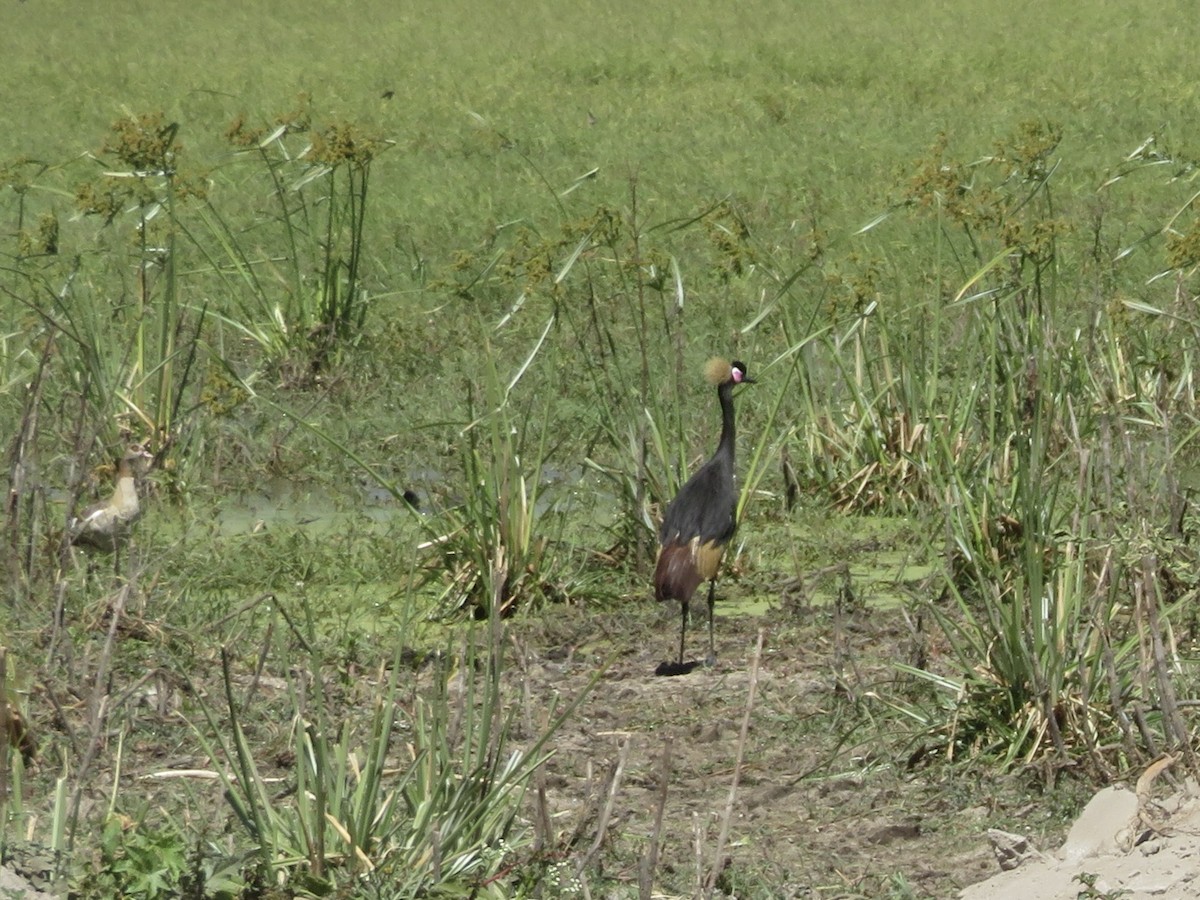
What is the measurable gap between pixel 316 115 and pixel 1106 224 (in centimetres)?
650

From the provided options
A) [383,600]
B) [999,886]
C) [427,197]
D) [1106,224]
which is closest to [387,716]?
[999,886]

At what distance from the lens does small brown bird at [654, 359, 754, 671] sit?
5492 mm

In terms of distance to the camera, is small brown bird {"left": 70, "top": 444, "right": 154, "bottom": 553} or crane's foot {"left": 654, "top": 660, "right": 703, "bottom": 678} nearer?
crane's foot {"left": 654, "top": 660, "right": 703, "bottom": 678}

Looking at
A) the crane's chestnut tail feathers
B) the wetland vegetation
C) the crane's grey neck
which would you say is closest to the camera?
the wetland vegetation

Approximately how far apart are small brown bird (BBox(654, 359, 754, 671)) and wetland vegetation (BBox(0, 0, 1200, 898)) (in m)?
0.17

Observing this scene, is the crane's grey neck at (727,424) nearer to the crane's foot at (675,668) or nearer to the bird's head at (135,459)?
the crane's foot at (675,668)

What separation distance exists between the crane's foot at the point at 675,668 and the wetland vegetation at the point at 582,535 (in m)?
0.07

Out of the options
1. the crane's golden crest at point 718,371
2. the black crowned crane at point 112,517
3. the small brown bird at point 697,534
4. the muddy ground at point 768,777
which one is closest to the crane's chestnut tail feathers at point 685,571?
the small brown bird at point 697,534

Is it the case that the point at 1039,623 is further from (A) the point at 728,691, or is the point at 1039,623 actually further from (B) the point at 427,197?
(B) the point at 427,197

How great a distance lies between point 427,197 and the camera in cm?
1288

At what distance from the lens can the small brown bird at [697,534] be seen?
5.49 meters

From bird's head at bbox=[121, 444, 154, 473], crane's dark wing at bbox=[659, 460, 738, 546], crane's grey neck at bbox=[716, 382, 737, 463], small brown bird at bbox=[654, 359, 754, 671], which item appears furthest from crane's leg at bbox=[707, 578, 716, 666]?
bird's head at bbox=[121, 444, 154, 473]

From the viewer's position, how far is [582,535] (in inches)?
262

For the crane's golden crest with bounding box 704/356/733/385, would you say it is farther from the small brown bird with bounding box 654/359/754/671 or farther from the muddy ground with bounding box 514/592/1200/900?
the muddy ground with bounding box 514/592/1200/900
